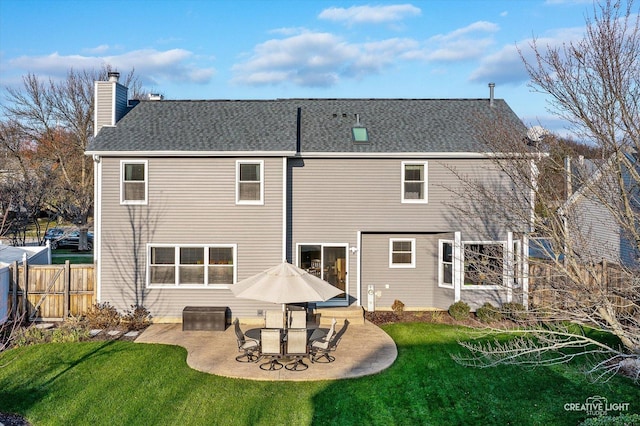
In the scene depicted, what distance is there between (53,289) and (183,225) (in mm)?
4646

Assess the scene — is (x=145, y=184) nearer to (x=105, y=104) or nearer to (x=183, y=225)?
(x=183, y=225)

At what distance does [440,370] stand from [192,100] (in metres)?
13.9

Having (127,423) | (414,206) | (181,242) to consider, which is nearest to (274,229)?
(181,242)

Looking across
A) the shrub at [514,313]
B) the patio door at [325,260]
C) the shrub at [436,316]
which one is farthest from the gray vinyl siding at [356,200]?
the shrub at [514,313]

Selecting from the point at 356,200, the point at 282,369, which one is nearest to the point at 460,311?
the point at 356,200

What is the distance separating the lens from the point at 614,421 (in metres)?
7.48

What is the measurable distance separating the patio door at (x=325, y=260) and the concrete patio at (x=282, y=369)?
2152 millimetres

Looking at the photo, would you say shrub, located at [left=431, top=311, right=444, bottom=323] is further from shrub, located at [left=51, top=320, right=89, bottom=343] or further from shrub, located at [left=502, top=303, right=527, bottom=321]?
shrub, located at [left=51, top=320, right=89, bottom=343]

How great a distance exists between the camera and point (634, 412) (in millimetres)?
8383

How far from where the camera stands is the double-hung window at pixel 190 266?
49.8 feet

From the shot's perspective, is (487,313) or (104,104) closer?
(487,313)

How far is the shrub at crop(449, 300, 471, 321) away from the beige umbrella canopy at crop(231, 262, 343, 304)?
546 centimetres

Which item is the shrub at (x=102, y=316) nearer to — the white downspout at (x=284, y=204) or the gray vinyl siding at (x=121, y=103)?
the white downspout at (x=284, y=204)

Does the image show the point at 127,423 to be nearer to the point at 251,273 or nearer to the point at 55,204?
the point at 251,273
